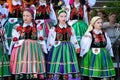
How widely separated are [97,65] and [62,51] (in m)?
0.71

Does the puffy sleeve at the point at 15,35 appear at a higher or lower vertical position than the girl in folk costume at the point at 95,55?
higher

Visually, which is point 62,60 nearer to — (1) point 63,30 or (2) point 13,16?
(1) point 63,30

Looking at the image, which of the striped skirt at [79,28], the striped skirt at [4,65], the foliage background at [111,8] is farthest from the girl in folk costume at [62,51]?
the foliage background at [111,8]

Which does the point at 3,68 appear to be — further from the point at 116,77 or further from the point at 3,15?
the point at 116,77

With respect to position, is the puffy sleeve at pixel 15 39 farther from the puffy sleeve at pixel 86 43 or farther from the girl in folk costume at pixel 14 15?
the puffy sleeve at pixel 86 43

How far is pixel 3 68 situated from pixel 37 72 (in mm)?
644

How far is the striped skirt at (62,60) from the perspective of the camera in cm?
922

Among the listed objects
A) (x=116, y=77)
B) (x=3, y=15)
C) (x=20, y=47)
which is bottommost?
(x=116, y=77)

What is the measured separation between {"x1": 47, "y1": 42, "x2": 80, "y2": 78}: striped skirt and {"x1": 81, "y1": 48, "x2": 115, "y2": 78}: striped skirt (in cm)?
19

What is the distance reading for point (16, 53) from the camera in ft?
30.2

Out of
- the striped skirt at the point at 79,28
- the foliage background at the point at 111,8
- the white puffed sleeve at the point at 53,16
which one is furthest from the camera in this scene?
the foliage background at the point at 111,8

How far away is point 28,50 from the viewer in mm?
9180

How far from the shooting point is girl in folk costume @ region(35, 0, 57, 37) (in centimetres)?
984

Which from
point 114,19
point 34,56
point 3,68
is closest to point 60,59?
point 34,56
